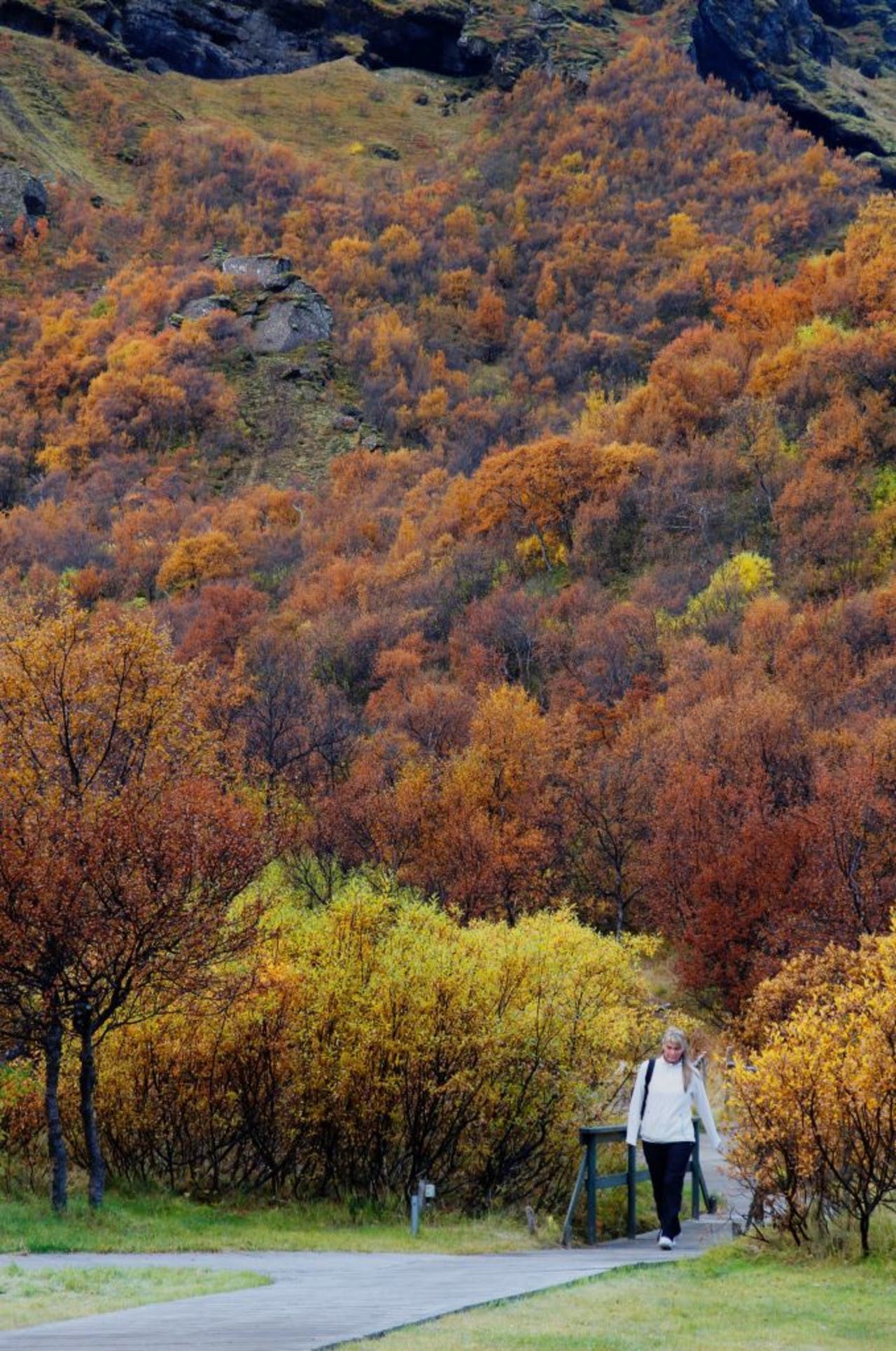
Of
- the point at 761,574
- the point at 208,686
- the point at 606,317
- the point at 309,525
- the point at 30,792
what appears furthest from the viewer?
the point at 606,317

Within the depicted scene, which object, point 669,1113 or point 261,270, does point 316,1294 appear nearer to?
point 669,1113

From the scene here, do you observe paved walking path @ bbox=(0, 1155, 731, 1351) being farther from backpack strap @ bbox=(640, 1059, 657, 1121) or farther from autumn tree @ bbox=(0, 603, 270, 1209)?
autumn tree @ bbox=(0, 603, 270, 1209)

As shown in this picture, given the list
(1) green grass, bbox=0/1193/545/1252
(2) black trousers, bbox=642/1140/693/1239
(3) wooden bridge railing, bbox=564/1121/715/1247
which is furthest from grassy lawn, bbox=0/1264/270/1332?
(3) wooden bridge railing, bbox=564/1121/715/1247

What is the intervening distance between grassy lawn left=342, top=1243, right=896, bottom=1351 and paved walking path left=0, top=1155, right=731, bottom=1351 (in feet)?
1.17

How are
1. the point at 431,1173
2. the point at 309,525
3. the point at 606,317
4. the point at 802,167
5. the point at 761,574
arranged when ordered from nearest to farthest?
the point at 431,1173 < the point at 761,574 < the point at 309,525 < the point at 606,317 < the point at 802,167

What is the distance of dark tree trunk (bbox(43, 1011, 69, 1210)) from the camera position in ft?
55.4

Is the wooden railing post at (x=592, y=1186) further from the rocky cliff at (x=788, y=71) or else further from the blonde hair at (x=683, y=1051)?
the rocky cliff at (x=788, y=71)

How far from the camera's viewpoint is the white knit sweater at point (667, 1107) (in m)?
12.2

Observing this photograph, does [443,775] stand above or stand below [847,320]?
below

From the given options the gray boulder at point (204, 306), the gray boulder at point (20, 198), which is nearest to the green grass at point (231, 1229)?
the gray boulder at point (204, 306)

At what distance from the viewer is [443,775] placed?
55.8 m

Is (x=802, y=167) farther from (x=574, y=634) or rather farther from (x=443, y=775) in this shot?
(x=443, y=775)

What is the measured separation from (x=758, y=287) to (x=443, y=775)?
216 feet

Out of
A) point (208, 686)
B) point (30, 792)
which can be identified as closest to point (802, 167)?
point (208, 686)
